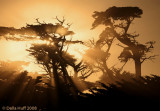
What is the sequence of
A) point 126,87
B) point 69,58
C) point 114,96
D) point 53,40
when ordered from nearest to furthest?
point 114,96 < point 126,87 < point 53,40 < point 69,58

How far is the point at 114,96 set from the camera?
2236 millimetres

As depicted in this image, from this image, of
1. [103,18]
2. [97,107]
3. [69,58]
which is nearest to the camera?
[97,107]

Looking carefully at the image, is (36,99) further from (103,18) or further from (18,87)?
(103,18)

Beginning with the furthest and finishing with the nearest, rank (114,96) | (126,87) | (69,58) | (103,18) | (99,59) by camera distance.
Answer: (69,58), (99,59), (103,18), (126,87), (114,96)

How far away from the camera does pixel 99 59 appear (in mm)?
21047

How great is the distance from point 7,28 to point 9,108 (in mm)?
14404

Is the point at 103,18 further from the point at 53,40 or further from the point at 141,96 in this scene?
the point at 141,96

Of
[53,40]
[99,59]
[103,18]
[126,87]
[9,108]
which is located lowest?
[9,108]

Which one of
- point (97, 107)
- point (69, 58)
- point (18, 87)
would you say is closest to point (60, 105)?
point (97, 107)

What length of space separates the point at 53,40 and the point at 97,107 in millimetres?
14112

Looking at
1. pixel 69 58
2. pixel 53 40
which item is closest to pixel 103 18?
pixel 53 40

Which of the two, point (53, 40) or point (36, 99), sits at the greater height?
point (53, 40)

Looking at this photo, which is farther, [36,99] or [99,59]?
[99,59]

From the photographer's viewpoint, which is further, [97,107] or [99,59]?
[99,59]
